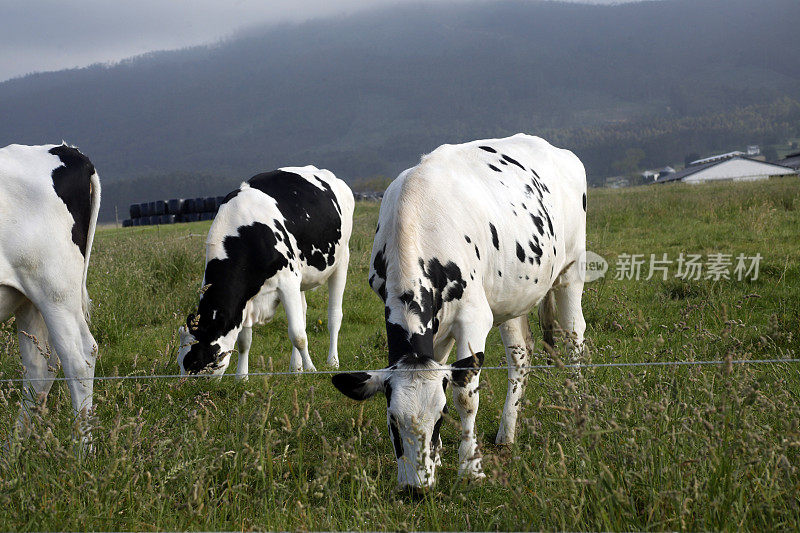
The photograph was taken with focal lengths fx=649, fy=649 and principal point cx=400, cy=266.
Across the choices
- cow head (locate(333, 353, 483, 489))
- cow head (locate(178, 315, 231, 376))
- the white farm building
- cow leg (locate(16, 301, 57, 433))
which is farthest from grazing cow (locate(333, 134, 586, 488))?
the white farm building

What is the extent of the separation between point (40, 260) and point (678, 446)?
3.87 meters

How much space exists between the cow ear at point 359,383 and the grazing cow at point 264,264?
254 centimetres

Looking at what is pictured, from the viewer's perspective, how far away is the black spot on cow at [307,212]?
292 inches

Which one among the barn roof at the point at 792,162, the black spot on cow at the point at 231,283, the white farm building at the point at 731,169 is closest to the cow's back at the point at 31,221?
the black spot on cow at the point at 231,283

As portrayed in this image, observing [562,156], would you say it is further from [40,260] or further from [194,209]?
[194,209]

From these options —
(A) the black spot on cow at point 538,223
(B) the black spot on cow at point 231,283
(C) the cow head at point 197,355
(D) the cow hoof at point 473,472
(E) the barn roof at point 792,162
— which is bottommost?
(E) the barn roof at point 792,162

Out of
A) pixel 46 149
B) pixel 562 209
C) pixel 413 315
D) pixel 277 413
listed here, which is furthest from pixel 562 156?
pixel 46 149

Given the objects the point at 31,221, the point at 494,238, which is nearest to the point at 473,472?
the point at 494,238

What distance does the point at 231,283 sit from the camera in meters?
6.46

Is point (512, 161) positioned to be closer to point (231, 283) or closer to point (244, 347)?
point (231, 283)

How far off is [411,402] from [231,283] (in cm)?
367

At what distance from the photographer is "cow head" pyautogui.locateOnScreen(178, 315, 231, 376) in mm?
6090

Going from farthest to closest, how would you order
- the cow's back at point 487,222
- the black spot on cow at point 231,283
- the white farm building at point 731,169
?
the white farm building at point 731,169
the black spot on cow at point 231,283
the cow's back at point 487,222

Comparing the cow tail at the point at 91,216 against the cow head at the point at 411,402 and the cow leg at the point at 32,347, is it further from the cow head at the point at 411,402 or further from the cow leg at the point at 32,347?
the cow head at the point at 411,402
